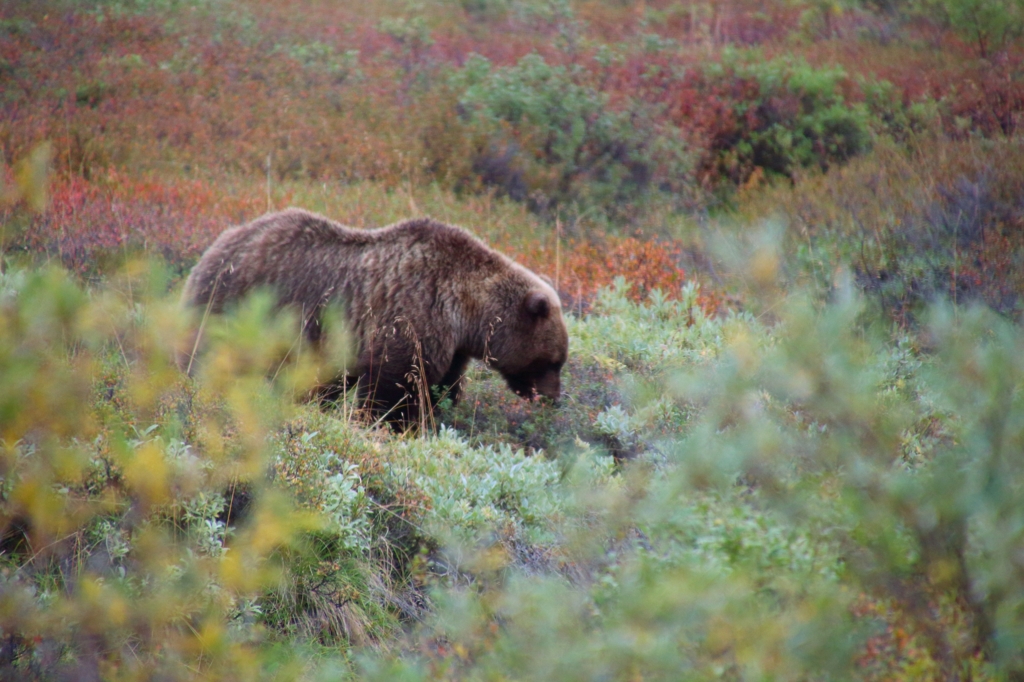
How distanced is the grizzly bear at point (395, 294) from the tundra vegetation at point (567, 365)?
39 centimetres

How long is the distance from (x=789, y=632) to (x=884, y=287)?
20.9 feet

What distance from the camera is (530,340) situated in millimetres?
6328

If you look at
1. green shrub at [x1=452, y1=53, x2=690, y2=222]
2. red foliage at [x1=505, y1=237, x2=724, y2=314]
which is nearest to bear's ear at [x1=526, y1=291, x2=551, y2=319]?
red foliage at [x1=505, y1=237, x2=724, y2=314]

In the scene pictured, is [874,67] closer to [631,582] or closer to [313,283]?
[313,283]

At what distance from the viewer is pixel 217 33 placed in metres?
14.9

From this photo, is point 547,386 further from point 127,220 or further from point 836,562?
A: point 127,220

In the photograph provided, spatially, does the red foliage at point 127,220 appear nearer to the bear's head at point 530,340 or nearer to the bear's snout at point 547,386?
the bear's head at point 530,340

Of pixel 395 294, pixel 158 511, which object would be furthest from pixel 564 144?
pixel 158 511

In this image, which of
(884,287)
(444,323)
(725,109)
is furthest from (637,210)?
(444,323)

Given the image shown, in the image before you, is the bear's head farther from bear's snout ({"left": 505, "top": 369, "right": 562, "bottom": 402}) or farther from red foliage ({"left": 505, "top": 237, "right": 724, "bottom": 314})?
red foliage ({"left": 505, "top": 237, "right": 724, "bottom": 314})

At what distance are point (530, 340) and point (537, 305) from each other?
13.0 inches

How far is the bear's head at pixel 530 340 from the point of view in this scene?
20.5 ft

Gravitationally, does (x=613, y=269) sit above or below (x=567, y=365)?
above

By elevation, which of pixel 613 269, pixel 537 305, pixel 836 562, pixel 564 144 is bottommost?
pixel 613 269
